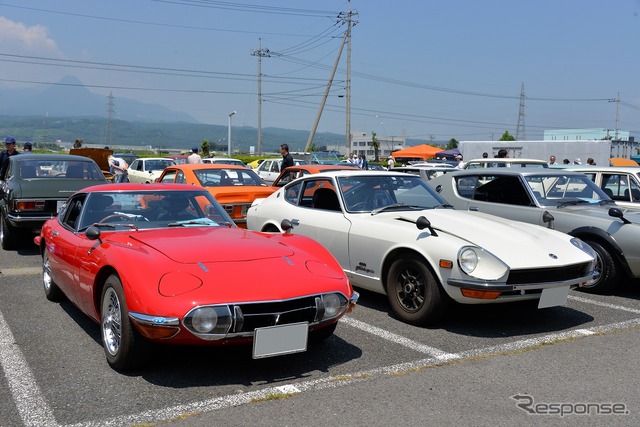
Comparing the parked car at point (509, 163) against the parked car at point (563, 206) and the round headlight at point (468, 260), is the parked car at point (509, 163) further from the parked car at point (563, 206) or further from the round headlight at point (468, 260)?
the round headlight at point (468, 260)

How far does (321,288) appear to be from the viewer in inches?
161

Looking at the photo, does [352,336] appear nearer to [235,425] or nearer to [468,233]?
[468,233]

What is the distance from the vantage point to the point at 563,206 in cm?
766

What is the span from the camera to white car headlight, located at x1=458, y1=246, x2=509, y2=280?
4.95m

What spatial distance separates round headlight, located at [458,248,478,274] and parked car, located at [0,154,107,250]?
6648mm

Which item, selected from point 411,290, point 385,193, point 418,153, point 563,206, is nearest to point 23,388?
point 411,290

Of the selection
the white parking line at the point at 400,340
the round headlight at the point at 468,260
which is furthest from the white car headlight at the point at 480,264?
the white parking line at the point at 400,340

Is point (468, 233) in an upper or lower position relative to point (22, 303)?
upper

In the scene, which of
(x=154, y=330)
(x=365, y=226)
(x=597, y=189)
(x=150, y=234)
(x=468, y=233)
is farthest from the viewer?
(x=597, y=189)

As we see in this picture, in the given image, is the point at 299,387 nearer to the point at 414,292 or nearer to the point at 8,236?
the point at 414,292

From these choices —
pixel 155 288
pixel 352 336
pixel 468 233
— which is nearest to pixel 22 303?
pixel 155 288

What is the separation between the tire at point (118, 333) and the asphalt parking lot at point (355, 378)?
4.4 inches

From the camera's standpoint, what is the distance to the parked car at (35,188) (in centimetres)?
→ 903

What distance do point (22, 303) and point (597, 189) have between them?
7214 millimetres
